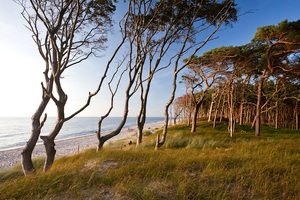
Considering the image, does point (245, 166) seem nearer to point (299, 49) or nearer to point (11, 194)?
point (11, 194)

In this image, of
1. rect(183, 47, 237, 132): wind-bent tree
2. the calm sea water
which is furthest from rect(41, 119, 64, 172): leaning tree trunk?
the calm sea water

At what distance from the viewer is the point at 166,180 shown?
3.81 m

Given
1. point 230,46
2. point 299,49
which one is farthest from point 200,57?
point 299,49

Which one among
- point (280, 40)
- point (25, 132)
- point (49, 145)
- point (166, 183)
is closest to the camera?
point (166, 183)

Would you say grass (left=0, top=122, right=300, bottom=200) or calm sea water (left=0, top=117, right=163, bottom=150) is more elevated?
grass (left=0, top=122, right=300, bottom=200)

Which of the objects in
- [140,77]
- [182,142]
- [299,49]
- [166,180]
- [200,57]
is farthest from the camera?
[200,57]

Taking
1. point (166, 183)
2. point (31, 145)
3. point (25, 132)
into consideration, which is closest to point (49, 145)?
point (31, 145)

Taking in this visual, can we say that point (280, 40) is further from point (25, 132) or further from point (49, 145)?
point (25, 132)

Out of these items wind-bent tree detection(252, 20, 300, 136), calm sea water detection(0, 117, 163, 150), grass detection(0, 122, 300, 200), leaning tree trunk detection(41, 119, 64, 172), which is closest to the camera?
grass detection(0, 122, 300, 200)

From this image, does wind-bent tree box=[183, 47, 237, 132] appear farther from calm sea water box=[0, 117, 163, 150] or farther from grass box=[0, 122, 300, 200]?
calm sea water box=[0, 117, 163, 150]

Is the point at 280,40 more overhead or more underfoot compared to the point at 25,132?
more overhead

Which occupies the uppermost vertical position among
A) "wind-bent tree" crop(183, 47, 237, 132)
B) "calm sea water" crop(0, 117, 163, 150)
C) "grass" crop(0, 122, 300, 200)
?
"wind-bent tree" crop(183, 47, 237, 132)

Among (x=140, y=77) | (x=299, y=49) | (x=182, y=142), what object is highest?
(x=299, y=49)

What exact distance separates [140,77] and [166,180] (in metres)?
7.43
